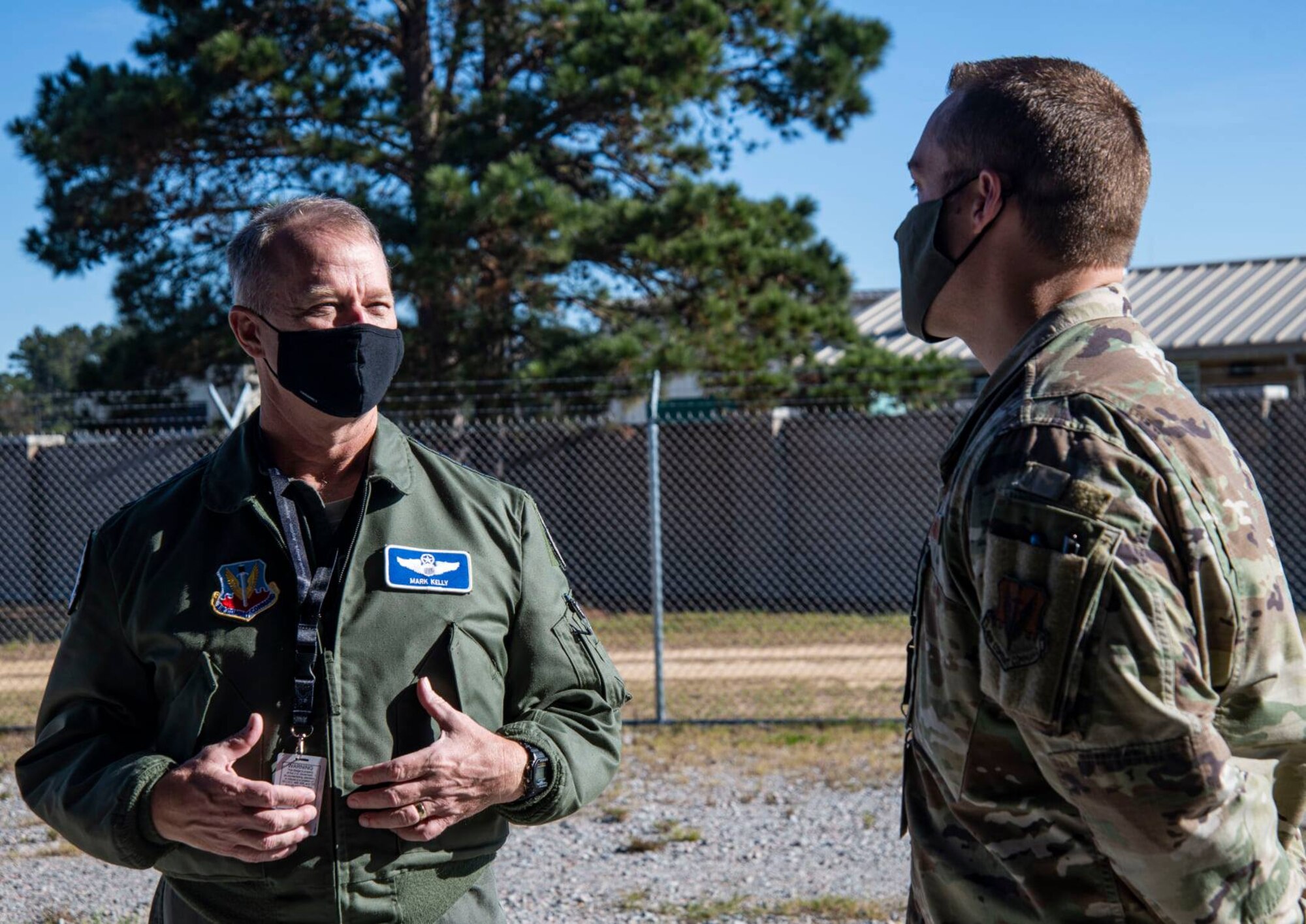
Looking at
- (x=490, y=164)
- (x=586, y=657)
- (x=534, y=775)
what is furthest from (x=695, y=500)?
(x=534, y=775)

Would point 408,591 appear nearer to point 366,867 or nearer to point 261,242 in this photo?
point 366,867

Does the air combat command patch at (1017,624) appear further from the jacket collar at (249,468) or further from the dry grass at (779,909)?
the dry grass at (779,909)

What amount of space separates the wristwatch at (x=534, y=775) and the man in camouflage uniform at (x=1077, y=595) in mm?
687

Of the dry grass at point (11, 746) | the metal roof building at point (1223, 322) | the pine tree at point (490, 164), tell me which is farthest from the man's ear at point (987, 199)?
the metal roof building at point (1223, 322)

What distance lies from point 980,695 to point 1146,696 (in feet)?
0.81

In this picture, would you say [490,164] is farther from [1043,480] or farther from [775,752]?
[1043,480]

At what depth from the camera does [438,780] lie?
210cm

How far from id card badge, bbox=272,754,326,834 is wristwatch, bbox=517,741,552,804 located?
1.15 ft

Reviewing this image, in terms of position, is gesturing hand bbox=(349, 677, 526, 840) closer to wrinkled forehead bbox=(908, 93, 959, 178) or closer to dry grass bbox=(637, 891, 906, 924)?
wrinkled forehead bbox=(908, 93, 959, 178)

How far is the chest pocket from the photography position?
151 centimetres

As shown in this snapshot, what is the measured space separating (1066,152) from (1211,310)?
1954cm

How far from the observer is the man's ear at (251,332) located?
2.44 meters

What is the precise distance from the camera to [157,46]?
1430 cm

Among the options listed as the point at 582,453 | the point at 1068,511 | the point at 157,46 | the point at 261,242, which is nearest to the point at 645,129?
the point at 582,453
